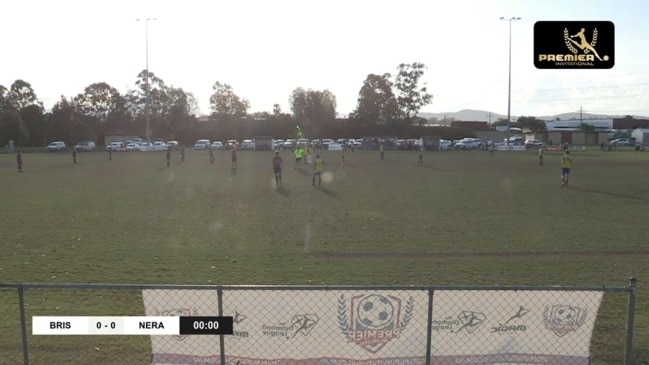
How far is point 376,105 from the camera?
99375 millimetres

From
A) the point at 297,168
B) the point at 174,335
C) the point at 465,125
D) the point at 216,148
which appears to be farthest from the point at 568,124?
the point at 174,335

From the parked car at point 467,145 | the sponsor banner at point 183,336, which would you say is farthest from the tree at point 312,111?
the sponsor banner at point 183,336

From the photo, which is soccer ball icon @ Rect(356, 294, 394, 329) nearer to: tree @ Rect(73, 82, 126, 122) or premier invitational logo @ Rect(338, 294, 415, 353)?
premier invitational logo @ Rect(338, 294, 415, 353)

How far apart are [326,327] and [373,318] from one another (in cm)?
44

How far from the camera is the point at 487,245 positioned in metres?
12.9

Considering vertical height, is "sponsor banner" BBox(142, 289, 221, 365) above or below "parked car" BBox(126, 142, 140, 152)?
below

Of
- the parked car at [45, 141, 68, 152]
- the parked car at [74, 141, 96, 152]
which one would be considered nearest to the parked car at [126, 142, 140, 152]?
the parked car at [74, 141, 96, 152]

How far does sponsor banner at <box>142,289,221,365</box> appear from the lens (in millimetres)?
5133

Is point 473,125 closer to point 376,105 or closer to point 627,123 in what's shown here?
point 376,105

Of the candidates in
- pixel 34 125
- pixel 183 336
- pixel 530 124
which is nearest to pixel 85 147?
pixel 34 125

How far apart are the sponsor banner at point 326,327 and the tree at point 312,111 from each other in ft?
298

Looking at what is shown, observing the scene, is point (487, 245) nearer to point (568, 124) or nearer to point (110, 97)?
point (110, 97)

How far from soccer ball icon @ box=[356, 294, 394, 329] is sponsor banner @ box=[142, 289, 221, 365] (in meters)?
1.31

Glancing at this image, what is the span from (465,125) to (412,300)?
110 m
